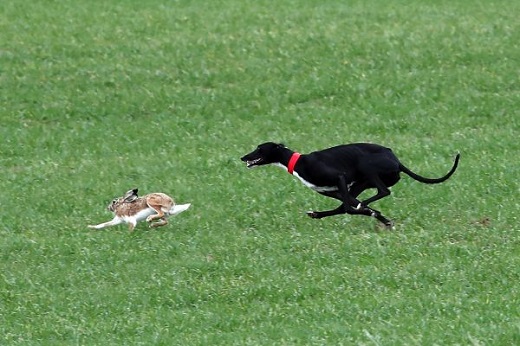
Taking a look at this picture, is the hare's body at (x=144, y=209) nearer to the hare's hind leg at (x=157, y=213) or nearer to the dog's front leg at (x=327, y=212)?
the hare's hind leg at (x=157, y=213)

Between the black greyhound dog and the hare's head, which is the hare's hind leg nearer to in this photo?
the hare's head

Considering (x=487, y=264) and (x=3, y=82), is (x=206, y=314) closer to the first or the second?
(x=487, y=264)

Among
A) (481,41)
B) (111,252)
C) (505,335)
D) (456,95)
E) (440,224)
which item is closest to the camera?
(505,335)

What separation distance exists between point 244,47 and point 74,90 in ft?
11.2

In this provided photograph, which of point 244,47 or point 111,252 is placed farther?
point 244,47

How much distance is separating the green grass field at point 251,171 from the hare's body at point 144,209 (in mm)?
154

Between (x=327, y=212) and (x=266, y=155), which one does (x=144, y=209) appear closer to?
(x=266, y=155)

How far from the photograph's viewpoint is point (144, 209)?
12.3 metres

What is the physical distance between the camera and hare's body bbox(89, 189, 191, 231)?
12.3 metres

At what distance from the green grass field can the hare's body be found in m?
0.15

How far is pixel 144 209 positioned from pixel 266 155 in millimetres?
1392

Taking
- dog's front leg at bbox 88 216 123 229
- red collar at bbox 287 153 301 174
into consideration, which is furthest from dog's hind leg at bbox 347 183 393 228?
dog's front leg at bbox 88 216 123 229

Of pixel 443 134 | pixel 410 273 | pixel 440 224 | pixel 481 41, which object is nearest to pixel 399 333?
pixel 410 273

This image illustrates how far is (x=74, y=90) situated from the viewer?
64.6ft
